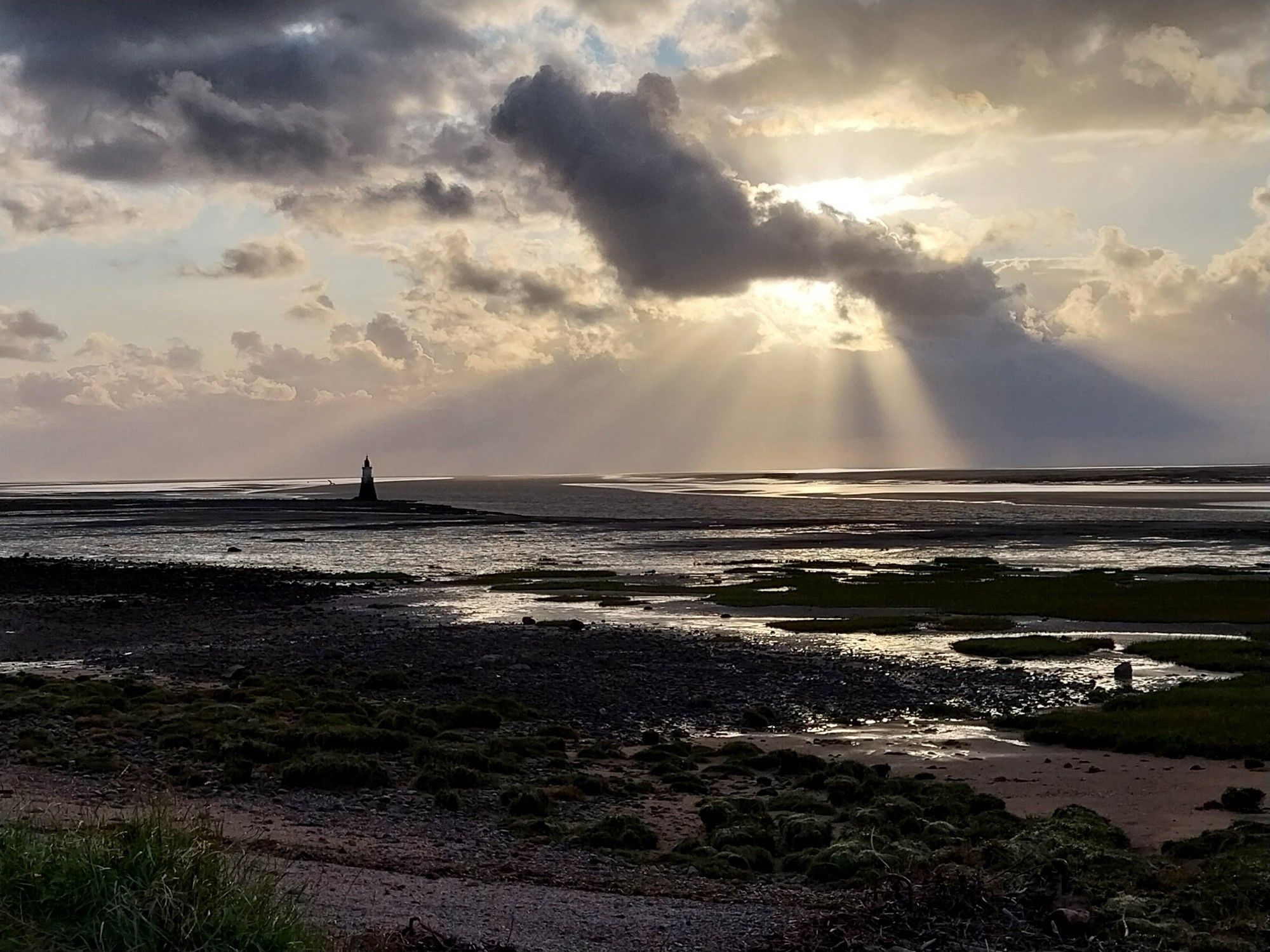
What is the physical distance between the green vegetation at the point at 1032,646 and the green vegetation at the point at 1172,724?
6.53m

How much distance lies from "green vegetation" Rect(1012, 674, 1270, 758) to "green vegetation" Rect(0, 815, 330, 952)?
17.0 metres

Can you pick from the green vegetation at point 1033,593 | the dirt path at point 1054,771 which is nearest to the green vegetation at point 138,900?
the dirt path at point 1054,771

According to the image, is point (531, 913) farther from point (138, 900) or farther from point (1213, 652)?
point (1213, 652)

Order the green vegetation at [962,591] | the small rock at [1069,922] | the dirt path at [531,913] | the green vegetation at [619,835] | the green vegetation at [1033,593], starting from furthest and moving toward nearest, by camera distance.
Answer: the green vegetation at [1033,593], the green vegetation at [962,591], the green vegetation at [619,835], the small rock at [1069,922], the dirt path at [531,913]

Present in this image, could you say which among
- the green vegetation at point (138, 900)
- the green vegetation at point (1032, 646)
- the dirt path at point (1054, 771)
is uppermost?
the green vegetation at point (138, 900)

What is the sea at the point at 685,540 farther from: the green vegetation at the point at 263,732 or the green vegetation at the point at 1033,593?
the green vegetation at the point at 263,732

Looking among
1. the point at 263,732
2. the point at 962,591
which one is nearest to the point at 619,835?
the point at 263,732

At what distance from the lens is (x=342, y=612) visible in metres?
41.8

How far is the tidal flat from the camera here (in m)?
10.6

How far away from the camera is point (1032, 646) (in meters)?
32.8

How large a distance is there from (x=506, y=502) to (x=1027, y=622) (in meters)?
131

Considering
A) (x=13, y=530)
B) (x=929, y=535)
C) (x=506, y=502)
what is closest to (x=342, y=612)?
(x=929, y=535)

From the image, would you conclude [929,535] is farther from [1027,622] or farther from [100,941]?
[100,941]

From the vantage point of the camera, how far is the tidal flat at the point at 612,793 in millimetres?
10562
